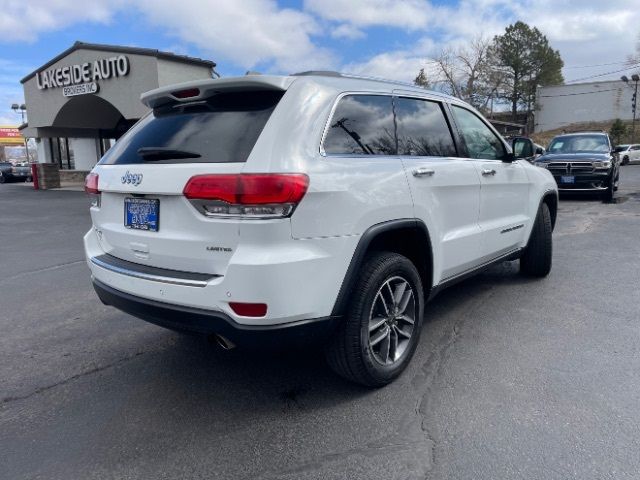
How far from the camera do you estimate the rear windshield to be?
2596 mm

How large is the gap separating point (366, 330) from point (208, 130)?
1.44 m

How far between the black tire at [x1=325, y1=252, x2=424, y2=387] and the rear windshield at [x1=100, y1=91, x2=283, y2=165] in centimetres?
99

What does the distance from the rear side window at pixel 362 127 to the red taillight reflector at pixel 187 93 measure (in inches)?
32.4

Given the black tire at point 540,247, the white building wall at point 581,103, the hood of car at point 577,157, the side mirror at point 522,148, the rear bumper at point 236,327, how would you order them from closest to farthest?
1. the rear bumper at point 236,327
2. the side mirror at point 522,148
3. the black tire at point 540,247
4. the hood of car at point 577,157
5. the white building wall at point 581,103

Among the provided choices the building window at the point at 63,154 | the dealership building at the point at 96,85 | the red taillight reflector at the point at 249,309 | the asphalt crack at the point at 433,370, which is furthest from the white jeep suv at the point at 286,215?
the building window at the point at 63,154

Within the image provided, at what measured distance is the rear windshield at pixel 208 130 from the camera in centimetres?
260

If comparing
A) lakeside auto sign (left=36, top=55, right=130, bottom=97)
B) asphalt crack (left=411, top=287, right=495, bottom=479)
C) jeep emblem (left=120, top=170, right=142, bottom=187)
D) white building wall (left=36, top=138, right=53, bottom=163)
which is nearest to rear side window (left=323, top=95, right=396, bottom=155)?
jeep emblem (left=120, top=170, right=142, bottom=187)

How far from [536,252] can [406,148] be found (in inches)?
106

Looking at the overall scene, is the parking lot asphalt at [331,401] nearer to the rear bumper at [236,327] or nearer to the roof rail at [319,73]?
the rear bumper at [236,327]

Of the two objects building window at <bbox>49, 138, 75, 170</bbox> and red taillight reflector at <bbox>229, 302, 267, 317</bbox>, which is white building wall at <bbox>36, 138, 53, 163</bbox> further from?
red taillight reflector at <bbox>229, 302, 267, 317</bbox>

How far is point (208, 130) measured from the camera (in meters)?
2.78

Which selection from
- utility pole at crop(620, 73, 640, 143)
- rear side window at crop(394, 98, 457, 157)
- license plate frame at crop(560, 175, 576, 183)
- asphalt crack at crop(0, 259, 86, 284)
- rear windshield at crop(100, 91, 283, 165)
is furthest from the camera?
utility pole at crop(620, 73, 640, 143)

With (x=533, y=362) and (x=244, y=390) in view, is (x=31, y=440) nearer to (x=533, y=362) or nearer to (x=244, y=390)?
(x=244, y=390)

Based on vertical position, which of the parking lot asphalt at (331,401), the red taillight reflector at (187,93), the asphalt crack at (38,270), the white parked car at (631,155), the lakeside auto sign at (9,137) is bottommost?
the parking lot asphalt at (331,401)
